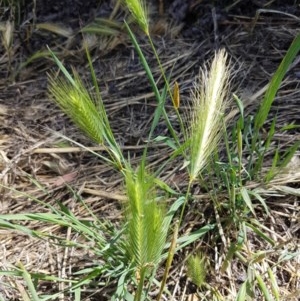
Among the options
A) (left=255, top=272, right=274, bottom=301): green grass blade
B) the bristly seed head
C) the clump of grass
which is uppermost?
the bristly seed head

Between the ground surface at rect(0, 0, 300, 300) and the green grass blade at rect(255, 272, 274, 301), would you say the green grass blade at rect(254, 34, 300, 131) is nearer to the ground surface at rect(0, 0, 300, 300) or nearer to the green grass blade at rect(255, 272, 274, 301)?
the ground surface at rect(0, 0, 300, 300)

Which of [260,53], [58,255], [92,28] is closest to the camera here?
[58,255]

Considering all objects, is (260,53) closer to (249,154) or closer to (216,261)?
(249,154)

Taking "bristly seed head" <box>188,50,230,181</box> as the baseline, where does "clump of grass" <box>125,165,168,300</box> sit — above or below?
below

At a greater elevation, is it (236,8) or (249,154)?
(236,8)

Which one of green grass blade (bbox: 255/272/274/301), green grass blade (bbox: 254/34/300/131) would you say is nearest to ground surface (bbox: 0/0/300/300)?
green grass blade (bbox: 255/272/274/301)

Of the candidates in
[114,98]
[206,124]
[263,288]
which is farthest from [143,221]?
[114,98]

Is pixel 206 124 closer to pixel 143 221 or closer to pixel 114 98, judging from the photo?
pixel 143 221

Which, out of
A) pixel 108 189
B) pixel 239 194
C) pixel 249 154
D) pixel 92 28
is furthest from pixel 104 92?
pixel 239 194

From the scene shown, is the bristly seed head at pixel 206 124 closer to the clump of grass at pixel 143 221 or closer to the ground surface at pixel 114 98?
the clump of grass at pixel 143 221
